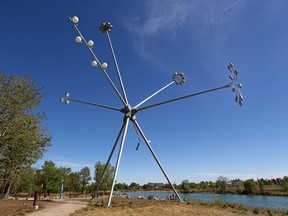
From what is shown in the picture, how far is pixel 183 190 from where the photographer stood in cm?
13775

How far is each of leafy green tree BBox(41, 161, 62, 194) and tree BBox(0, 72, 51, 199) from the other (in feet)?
164

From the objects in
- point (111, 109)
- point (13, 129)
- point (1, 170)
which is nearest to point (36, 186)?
point (1, 170)

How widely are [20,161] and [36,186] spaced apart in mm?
56487

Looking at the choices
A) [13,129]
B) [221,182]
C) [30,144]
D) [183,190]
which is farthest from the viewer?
[183,190]

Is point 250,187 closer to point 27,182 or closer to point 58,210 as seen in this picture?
point 27,182

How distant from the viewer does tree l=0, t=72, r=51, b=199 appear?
21953mm

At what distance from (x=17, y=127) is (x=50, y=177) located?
57.2 metres

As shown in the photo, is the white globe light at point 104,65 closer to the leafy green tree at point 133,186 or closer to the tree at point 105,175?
the tree at point 105,175

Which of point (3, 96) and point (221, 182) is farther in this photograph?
point (221, 182)

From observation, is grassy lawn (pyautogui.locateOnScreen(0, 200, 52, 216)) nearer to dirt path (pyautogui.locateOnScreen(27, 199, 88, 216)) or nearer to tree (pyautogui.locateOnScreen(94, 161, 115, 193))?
dirt path (pyautogui.locateOnScreen(27, 199, 88, 216))

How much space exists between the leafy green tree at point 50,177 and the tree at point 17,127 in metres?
50.0

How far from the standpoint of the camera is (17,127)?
72.8 feet

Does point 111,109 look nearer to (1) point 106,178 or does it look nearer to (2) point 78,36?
(2) point 78,36

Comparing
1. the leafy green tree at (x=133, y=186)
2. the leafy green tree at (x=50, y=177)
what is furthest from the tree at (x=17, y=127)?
the leafy green tree at (x=133, y=186)
